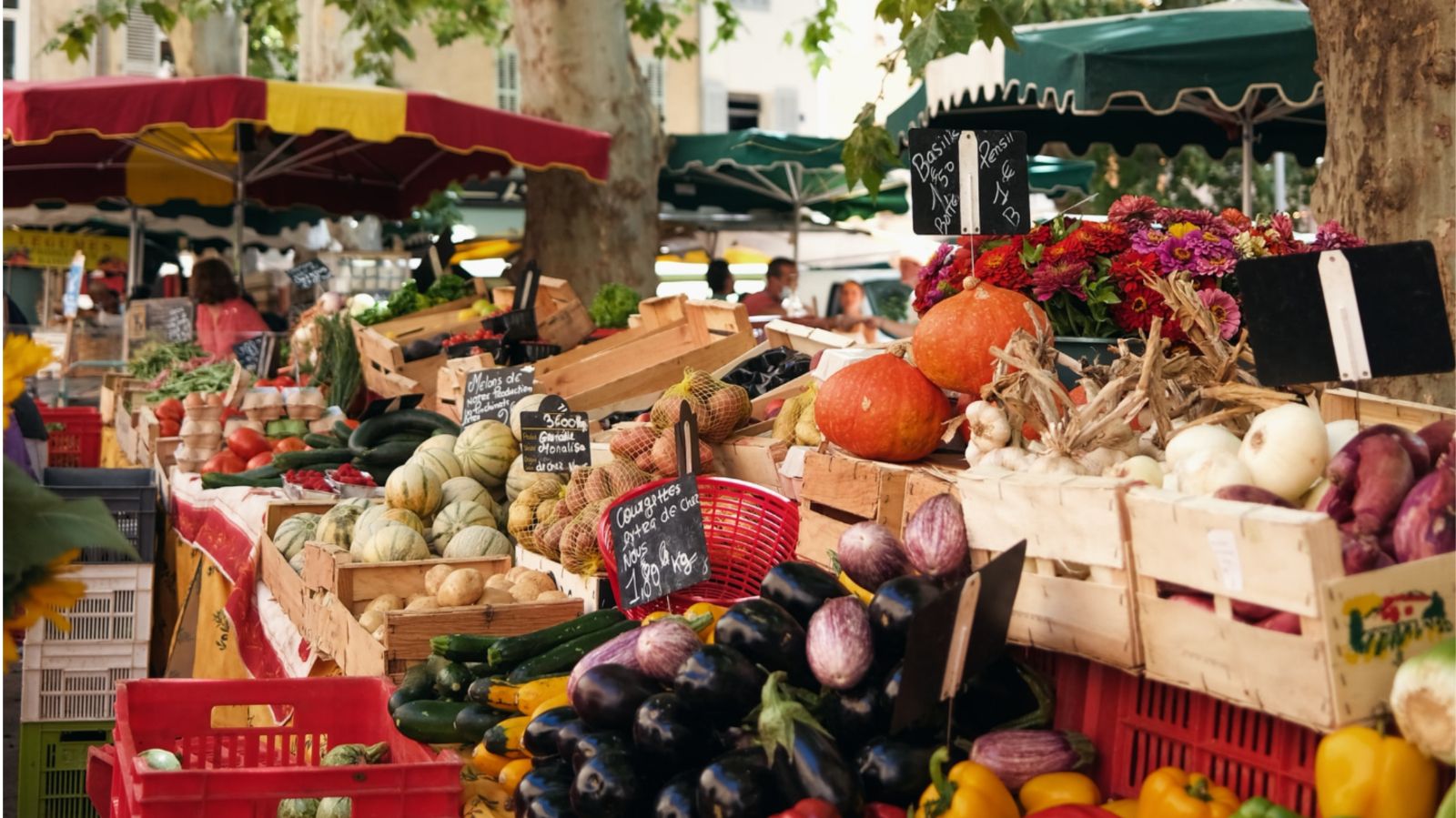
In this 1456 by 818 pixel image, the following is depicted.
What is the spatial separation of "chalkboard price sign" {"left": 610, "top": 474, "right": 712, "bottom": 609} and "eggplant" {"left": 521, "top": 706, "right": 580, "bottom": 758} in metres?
0.50

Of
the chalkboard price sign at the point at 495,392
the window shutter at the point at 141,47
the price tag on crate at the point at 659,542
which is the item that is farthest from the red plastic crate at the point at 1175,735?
the window shutter at the point at 141,47

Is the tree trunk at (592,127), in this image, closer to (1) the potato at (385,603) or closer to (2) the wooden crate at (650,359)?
(2) the wooden crate at (650,359)

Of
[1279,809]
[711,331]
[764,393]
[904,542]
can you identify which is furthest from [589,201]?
[1279,809]

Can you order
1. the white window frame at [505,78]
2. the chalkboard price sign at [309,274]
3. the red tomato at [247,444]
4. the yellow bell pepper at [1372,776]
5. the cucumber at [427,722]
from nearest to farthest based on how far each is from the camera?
the yellow bell pepper at [1372,776]
the cucumber at [427,722]
the red tomato at [247,444]
the chalkboard price sign at [309,274]
the white window frame at [505,78]

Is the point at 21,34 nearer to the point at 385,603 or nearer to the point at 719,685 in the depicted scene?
the point at 385,603

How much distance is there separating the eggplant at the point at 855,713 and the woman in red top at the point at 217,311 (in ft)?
29.3

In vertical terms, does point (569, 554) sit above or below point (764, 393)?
below

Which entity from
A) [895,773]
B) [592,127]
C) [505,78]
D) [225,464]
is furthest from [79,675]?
[505,78]

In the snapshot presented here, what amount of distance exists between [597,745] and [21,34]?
80.4 feet

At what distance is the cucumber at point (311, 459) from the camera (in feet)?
19.8

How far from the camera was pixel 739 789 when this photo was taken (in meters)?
2.15

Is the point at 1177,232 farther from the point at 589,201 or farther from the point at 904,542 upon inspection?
the point at 589,201

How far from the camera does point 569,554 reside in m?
3.87

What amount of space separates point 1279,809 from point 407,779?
135 cm
